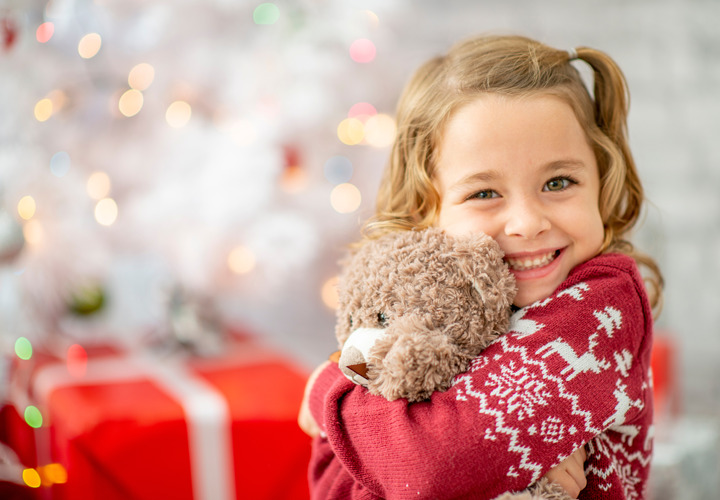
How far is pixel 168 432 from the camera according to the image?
4.34ft

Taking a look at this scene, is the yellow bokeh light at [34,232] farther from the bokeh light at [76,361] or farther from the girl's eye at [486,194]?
the girl's eye at [486,194]

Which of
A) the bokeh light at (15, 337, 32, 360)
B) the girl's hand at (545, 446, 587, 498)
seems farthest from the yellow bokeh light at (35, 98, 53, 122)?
the girl's hand at (545, 446, 587, 498)

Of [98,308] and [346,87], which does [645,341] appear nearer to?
[346,87]

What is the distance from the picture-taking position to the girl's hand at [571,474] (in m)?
0.66

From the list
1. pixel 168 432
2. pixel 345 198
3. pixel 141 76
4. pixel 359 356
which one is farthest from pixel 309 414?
pixel 141 76

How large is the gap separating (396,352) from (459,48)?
1.32ft

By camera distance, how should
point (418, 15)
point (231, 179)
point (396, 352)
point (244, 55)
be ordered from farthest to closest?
point (418, 15) → point (244, 55) → point (231, 179) → point (396, 352)

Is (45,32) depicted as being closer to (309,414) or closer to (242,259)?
(242,259)

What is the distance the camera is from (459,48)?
82 centimetres

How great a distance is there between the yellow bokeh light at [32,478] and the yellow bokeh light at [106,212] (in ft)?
1.94

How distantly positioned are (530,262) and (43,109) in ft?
3.84

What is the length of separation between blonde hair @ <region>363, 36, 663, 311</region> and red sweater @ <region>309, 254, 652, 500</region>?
11cm

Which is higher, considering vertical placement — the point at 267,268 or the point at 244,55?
the point at 244,55

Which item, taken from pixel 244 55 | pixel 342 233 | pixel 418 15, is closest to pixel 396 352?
pixel 342 233
